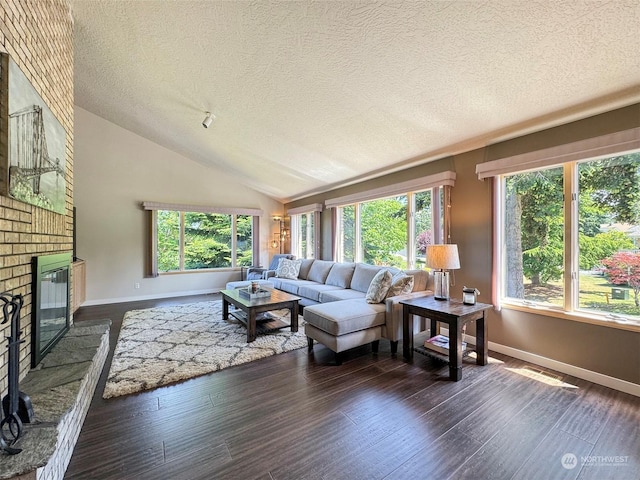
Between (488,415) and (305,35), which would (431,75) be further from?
(488,415)

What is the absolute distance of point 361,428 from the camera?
1824mm

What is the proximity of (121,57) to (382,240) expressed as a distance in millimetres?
4303

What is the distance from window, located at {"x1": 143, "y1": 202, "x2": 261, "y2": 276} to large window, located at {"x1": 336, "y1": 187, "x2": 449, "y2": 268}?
275 cm

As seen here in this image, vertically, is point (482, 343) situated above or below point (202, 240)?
below

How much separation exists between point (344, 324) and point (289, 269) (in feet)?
9.91

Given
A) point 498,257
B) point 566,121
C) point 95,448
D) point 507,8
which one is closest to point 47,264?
point 95,448

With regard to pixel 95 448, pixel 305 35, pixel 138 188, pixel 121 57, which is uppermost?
pixel 121 57

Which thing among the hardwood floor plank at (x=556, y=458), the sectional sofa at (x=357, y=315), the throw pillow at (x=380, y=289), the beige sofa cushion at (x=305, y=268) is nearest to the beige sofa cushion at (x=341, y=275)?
the sectional sofa at (x=357, y=315)

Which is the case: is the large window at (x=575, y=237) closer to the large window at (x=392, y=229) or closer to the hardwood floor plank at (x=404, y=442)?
the large window at (x=392, y=229)

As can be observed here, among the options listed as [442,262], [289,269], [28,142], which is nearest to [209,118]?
[28,142]

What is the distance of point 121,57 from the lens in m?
3.09

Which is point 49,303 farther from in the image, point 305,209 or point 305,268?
point 305,209

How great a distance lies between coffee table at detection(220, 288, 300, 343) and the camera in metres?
3.30

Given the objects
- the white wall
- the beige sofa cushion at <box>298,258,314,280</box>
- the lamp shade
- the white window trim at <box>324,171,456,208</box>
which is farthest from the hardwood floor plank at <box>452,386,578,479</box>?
the white wall
